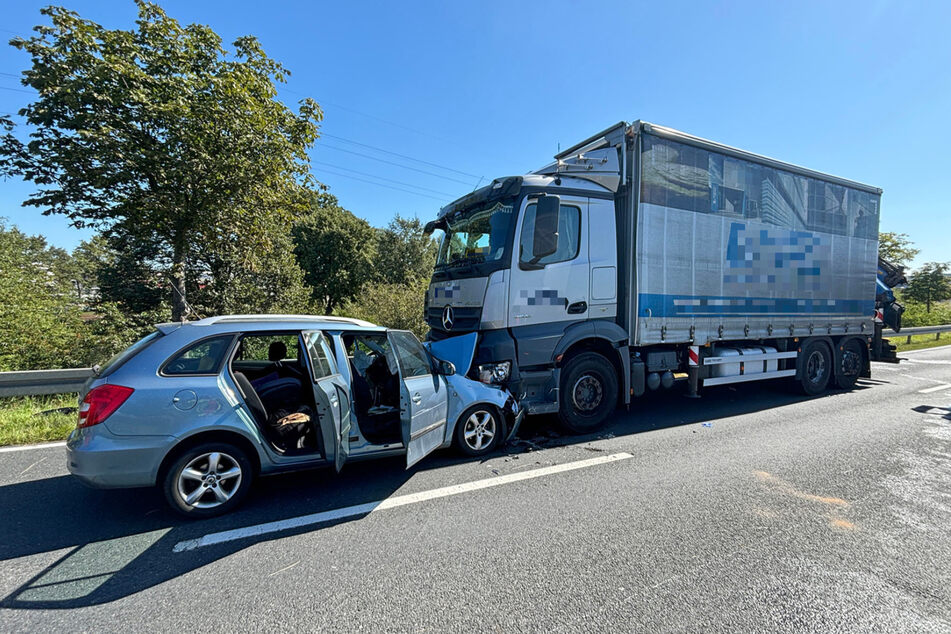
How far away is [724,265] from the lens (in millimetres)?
6371

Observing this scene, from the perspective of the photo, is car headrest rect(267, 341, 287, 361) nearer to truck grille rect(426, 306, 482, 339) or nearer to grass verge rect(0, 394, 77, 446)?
truck grille rect(426, 306, 482, 339)

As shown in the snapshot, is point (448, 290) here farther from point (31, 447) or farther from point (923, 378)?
point (923, 378)

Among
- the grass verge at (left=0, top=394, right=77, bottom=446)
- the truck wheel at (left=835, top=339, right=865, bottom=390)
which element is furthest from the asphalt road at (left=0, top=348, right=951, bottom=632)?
the truck wheel at (left=835, top=339, right=865, bottom=390)

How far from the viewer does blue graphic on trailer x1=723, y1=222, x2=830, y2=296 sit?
6.49m

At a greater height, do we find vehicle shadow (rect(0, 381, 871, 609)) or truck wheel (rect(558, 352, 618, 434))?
truck wheel (rect(558, 352, 618, 434))

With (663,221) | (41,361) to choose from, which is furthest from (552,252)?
(41,361)

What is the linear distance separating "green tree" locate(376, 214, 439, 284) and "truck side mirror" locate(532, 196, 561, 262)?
25.1m

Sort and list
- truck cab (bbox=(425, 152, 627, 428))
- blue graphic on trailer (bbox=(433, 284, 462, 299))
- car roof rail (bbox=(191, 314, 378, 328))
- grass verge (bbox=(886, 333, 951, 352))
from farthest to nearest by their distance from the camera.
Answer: grass verge (bbox=(886, 333, 951, 352)) < blue graphic on trailer (bbox=(433, 284, 462, 299)) < truck cab (bbox=(425, 152, 627, 428)) < car roof rail (bbox=(191, 314, 378, 328))

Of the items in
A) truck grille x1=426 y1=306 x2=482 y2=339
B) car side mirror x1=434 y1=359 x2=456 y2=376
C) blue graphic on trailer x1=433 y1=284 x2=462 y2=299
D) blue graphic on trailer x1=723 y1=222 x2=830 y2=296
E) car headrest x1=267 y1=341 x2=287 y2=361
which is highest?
blue graphic on trailer x1=723 y1=222 x2=830 y2=296

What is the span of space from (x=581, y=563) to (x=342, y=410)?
219 cm

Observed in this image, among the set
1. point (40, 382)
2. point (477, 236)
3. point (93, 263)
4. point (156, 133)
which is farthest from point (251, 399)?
point (93, 263)

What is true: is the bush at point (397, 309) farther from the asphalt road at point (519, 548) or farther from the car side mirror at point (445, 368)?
the asphalt road at point (519, 548)

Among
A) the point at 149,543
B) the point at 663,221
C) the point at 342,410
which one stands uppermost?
the point at 663,221

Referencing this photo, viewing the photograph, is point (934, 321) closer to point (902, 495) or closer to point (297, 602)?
point (902, 495)
